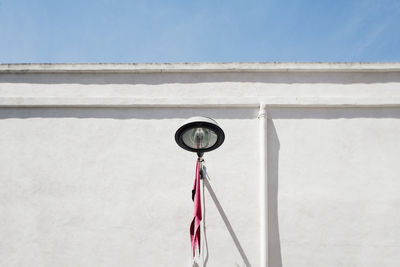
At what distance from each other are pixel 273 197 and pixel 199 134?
1869mm

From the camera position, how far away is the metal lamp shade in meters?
4.19

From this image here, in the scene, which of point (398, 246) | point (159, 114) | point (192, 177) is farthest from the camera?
point (159, 114)

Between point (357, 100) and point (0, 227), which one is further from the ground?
→ point (357, 100)

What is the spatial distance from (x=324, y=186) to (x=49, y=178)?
4.40 metres

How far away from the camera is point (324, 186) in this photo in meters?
5.48

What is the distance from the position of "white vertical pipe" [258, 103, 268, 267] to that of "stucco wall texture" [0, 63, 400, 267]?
→ 9cm

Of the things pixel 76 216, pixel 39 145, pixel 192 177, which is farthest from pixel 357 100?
pixel 39 145

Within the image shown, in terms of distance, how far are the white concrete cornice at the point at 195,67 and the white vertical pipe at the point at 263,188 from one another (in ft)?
2.74

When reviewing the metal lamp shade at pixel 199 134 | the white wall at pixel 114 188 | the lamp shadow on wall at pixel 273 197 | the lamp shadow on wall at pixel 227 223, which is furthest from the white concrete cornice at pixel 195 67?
the metal lamp shade at pixel 199 134

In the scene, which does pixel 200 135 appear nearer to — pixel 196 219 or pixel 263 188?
pixel 196 219

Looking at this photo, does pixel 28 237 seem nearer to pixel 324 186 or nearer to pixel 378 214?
pixel 324 186

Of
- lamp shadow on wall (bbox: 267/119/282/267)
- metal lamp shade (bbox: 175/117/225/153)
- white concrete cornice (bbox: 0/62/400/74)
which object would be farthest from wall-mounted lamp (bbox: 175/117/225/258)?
white concrete cornice (bbox: 0/62/400/74)

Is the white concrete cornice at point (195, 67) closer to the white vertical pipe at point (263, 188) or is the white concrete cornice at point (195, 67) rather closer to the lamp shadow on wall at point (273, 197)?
the white vertical pipe at point (263, 188)

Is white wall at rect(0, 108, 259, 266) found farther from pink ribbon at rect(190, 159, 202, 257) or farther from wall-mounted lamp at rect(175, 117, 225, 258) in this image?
wall-mounted lamp at rect(175, 117, 225, 258)
